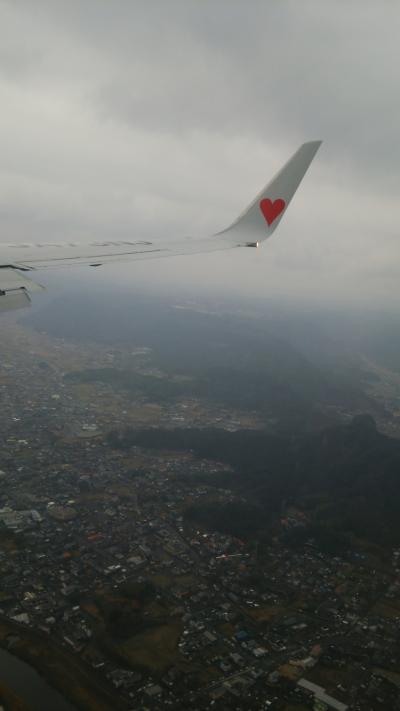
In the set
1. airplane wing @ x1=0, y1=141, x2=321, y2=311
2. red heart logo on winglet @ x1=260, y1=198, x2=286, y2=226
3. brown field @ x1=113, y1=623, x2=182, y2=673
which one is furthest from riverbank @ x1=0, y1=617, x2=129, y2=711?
red heart logo on winglet @ x1=260, y1=198, x2=286, y2=226

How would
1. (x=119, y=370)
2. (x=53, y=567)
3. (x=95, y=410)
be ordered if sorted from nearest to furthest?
1. (x=53, y=567)
2. (x=95, y=410)
3. (x=119, y=370)

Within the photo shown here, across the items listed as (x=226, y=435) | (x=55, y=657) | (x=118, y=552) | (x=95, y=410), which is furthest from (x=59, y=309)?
(x=55, y=657)

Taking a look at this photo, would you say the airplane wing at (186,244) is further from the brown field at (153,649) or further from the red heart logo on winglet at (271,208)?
the brown field at (153,649)

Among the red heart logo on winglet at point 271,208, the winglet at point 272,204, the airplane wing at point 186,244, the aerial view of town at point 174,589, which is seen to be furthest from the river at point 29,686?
the red heart logo on winglet at point 271,208

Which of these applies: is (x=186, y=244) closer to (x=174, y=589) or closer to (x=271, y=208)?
(x=271, y=208)

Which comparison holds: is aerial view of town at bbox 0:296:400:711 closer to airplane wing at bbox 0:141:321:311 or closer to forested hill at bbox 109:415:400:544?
forested hill at bbox 109:415:400:544

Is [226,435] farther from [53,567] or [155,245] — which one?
[155,245]
